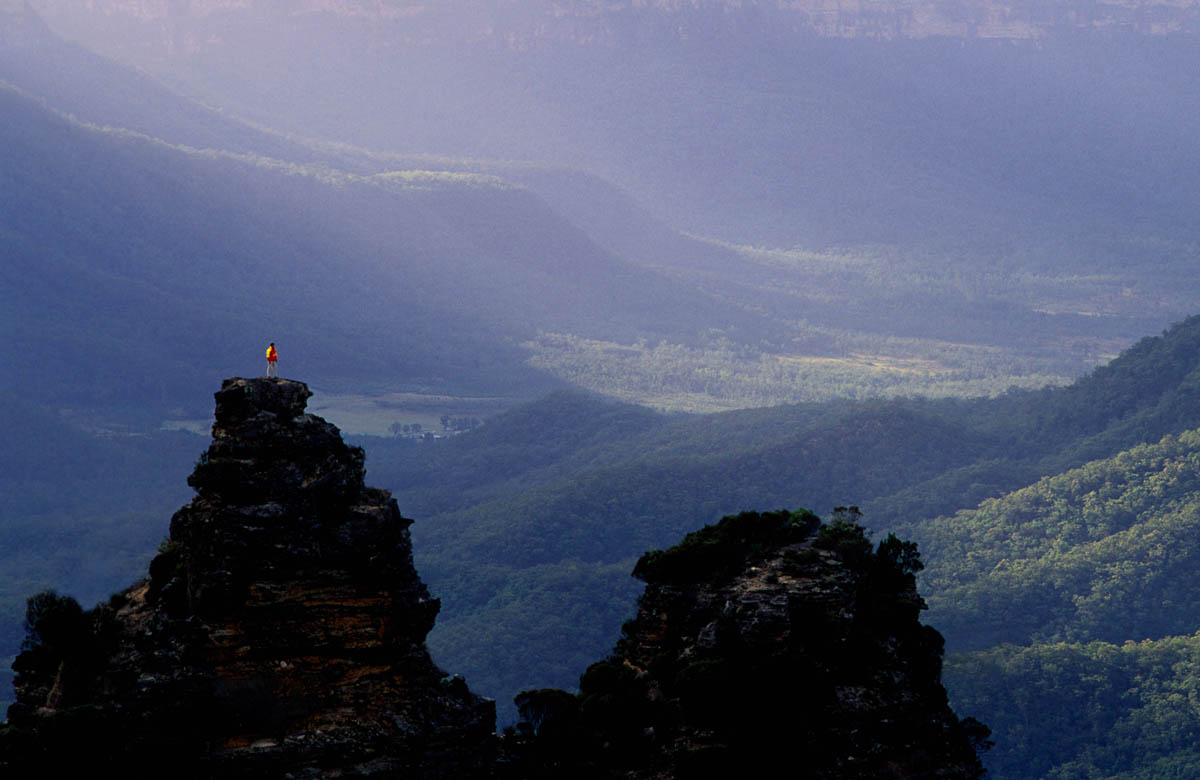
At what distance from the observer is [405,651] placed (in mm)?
31062

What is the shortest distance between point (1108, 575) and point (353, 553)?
127m

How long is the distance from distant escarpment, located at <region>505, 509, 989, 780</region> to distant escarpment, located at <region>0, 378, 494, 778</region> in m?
4.32

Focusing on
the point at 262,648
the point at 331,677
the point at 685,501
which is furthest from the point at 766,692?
the point at 685,501

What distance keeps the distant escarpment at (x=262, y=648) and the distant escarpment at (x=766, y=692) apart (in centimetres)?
432

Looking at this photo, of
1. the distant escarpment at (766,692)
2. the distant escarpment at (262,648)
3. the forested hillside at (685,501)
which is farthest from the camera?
the forested hillside at (685,501)

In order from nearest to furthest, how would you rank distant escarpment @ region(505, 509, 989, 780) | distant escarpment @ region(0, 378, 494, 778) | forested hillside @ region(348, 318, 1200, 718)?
distant escarpment @ region(0, 378, 494, 778), distant escarpment @ region(505, 509, 989, 780), forested hillside @ region(348, 318, 1200, 718)

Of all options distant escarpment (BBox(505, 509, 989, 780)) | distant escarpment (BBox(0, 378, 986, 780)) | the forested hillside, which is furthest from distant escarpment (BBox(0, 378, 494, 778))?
the forested hillside

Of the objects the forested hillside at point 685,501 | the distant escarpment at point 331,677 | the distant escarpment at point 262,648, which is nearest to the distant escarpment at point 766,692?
the distant escarpment at point 331,677

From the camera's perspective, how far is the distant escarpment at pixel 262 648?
96.7 feet

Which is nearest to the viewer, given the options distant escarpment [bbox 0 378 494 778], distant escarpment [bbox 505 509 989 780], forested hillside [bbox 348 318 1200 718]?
distant escarpment [bbox 0 378 494 778]

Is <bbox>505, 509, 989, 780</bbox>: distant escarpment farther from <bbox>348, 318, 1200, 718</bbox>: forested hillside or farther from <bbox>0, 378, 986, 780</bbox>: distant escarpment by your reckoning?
<bbox>348, 318, 1200, 718</bbox>: forested hillside

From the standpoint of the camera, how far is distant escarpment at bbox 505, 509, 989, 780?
3425 cm

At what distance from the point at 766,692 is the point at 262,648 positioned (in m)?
10.9

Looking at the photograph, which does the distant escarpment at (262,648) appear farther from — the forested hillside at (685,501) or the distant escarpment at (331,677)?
the forested hillside at (685,501)
